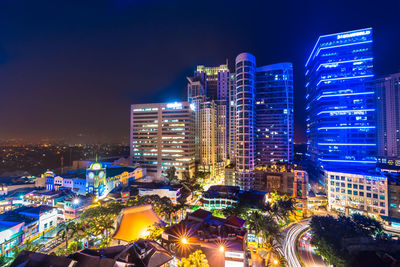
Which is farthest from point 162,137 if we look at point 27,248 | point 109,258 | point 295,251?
point 109,258

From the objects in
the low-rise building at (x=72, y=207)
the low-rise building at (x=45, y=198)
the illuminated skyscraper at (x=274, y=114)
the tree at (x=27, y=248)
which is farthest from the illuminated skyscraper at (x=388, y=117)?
the low-rise building at (x=45, y=198)

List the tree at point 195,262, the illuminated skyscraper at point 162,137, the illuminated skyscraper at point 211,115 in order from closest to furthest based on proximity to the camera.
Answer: the tree at point 195,262, the illuminated skyscraper at point 162,137, the illuminated skyscraper at point 211,115

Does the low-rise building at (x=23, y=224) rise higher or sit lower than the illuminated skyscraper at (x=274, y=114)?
lower

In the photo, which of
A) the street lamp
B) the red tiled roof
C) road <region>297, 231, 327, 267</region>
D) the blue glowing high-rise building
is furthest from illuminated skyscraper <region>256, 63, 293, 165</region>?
the street lamp

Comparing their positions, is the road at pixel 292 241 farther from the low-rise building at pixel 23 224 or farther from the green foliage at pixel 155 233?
the low-rise building at pixel 23 224

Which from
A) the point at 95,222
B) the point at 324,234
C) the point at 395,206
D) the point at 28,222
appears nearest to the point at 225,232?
the point at 324,234

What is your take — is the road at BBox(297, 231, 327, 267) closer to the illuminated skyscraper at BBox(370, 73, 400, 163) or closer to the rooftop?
the rooftop

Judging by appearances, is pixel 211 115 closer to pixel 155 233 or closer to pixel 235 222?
pixel 235 222
